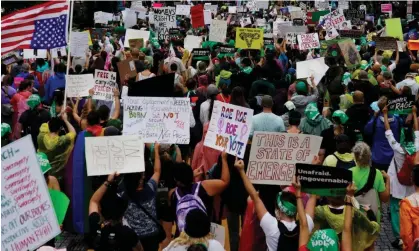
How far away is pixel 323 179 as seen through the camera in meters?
5.16

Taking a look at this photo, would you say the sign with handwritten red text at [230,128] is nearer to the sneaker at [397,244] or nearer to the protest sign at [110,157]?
the protest sign at [110,157]

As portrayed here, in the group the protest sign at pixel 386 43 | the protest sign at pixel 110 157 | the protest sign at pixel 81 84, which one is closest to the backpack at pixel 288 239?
the protest sign at pixel 110 157

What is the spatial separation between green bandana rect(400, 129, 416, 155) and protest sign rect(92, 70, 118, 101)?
4.44 meters

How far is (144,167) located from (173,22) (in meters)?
15.2

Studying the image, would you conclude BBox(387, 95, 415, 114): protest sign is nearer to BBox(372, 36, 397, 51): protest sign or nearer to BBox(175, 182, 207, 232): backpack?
BBox(175, 182, 207, 232): backpack

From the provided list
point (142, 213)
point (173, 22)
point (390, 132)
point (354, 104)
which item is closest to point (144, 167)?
point (142, 213)

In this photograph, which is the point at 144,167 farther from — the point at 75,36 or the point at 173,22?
the point at 173,22

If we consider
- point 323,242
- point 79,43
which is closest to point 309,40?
point 79,43

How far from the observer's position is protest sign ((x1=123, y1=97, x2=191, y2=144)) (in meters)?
7.01

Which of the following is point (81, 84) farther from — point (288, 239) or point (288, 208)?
point (288, 239)

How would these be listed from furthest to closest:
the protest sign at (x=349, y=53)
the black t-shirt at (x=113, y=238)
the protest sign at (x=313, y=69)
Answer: the protest sign at (x=349, y=53)
the protest sign at (x=313, y=69)
the black t-shirt at (x=113, y=238)

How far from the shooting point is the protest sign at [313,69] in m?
11.8

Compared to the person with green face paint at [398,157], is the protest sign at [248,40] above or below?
above

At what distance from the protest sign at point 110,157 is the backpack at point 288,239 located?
1.65m
